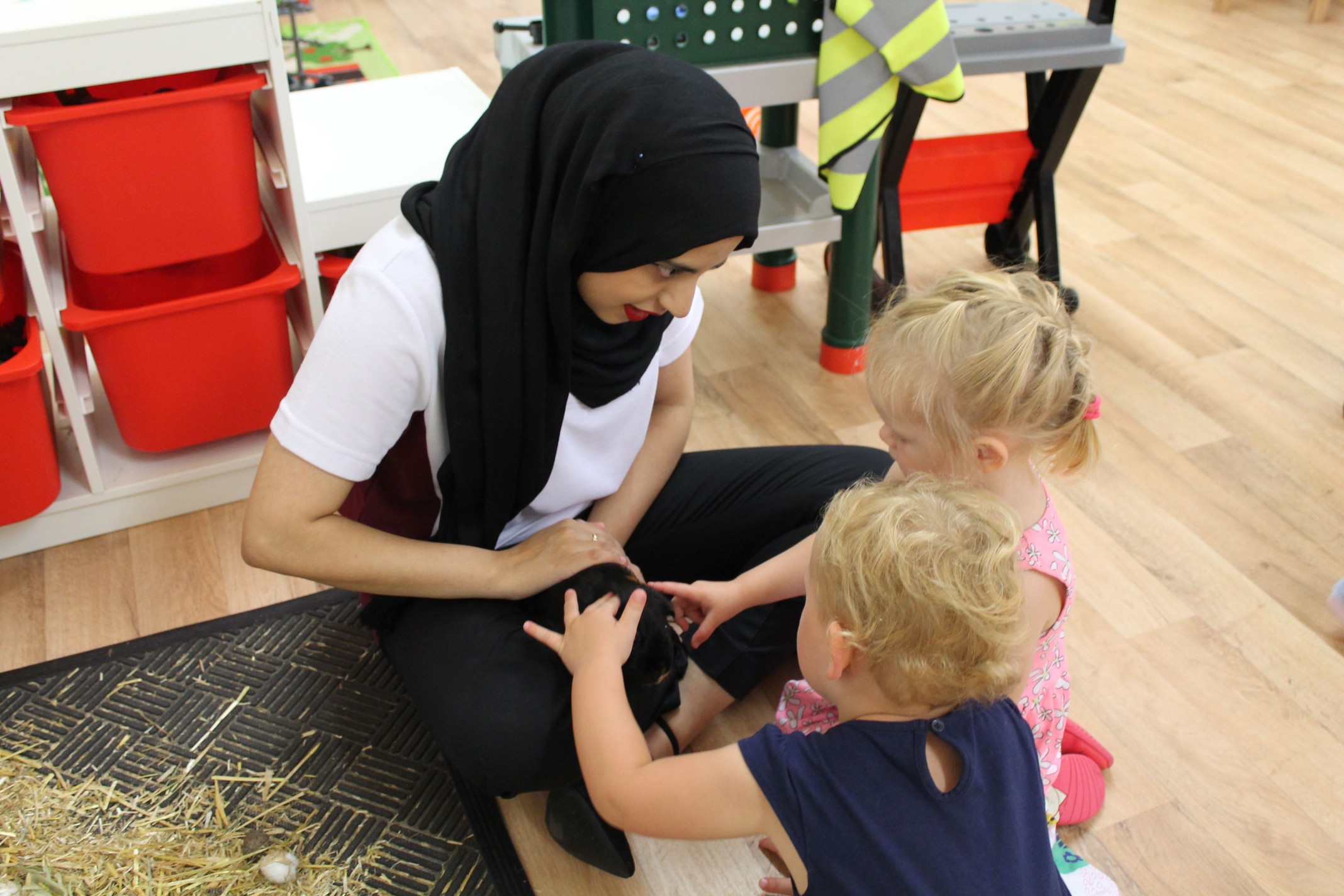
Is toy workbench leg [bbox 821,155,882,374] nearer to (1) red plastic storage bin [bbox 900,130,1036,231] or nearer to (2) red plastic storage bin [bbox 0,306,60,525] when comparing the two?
(1) red plastic storage bin [bbox 900,130,1036,231]

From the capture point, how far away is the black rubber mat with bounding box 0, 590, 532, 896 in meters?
1.29

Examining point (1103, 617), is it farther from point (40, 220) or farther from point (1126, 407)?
point (40, 220)

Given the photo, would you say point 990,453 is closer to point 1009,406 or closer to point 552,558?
point 1009,406

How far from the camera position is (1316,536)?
178 centimetres

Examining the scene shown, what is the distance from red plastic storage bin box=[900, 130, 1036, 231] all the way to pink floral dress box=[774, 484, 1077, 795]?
3.86 ft

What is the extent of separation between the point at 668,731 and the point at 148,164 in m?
1.00

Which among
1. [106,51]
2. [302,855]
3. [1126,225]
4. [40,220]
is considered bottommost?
[302,855]

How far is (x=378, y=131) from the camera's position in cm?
184

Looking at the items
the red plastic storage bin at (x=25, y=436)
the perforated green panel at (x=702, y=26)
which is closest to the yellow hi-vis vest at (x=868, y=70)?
the perforated green panel at (x=702, y=26)

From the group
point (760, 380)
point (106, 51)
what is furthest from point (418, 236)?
point (760, 380)

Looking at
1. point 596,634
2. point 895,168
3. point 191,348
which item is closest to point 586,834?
point 596,634

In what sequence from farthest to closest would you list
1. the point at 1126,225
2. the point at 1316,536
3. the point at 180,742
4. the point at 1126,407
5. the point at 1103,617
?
the point at 1126,225 → the point at 1126,407 → the point at 1316,536 → the point at 1103,617 → the point at 180,742

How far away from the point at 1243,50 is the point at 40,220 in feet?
12.4

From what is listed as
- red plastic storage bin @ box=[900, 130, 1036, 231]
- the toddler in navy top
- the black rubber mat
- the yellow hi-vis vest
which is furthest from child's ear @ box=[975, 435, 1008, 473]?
red plastic storage bin @ box=[900, 130, 1036, 231]
